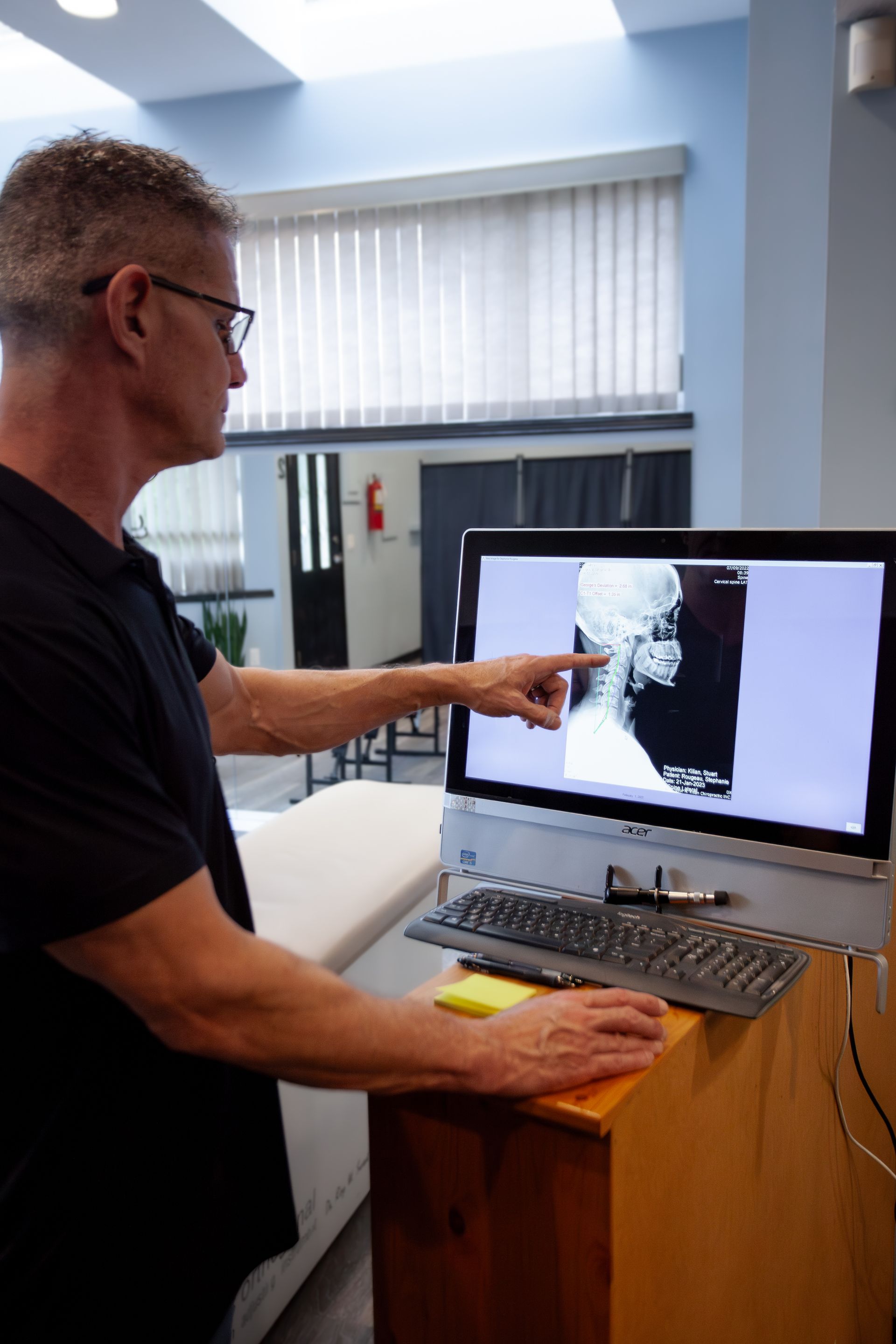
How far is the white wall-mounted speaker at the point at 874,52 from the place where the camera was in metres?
2.07

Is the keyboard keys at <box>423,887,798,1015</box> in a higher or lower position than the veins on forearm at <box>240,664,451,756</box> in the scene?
lower

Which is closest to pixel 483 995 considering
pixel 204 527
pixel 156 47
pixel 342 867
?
pixel 342 867

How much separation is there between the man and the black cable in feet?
1.09

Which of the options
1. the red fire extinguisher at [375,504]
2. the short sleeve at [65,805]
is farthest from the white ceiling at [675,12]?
the short sleeve at [65,805]

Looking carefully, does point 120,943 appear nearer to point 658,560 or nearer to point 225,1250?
point 225,1250

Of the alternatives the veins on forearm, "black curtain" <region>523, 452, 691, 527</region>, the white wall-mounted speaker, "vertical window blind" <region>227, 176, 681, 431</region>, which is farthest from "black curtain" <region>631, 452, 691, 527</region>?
the veins on forearm

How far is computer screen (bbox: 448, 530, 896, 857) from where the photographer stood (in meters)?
0.99

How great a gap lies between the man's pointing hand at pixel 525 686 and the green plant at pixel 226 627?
10.5ft

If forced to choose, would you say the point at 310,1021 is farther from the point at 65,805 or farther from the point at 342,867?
the point at 342,867

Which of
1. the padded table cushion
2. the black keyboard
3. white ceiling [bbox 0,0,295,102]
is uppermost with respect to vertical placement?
white ceiling [bbox 0,0,295,102]

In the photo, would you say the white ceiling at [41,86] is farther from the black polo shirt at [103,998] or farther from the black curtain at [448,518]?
the black polo shirt at [103,998]

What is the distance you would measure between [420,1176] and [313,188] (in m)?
3.86

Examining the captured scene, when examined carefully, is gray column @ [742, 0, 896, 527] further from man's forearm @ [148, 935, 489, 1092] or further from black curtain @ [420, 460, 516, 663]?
man's forearm @ [148, 935, 489, 1092]

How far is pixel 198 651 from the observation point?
121 centimetres
